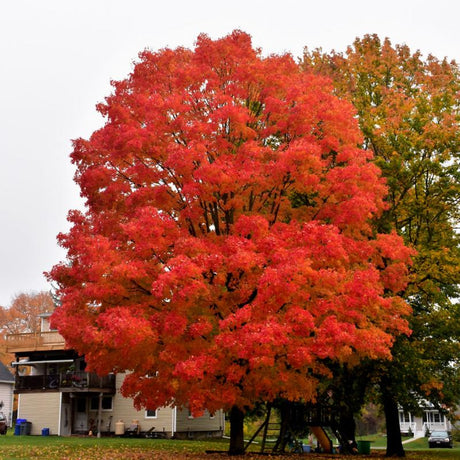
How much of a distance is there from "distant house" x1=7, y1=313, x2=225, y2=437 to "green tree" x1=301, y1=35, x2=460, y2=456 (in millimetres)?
18795

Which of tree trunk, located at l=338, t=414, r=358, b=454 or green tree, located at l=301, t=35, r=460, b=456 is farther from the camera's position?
tree trunk, located at l=338, t=414, r=358, b=454

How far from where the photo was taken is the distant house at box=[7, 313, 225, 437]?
39125mm

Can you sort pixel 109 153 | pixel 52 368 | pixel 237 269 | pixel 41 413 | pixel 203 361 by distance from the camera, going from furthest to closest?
pixel 52 368, pixel 41 413, pixel 109 153, pixel 237 269, pixel 203 361

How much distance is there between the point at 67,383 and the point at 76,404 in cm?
295

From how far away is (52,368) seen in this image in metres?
43.0

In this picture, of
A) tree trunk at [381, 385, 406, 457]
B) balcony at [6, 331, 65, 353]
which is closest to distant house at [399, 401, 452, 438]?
tree trunk at [381, 385, 406, 457]

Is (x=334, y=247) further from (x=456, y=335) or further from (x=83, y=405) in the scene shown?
(x=83, y=405)

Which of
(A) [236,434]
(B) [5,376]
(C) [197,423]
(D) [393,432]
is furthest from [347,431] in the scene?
(B) [5,376]

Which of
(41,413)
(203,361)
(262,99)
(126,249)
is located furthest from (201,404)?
(41,413)

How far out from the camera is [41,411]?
133ft

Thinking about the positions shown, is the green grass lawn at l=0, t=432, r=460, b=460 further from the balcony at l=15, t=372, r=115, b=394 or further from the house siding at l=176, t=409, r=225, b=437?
the house siding at l=176, t=409, r=225, b=437

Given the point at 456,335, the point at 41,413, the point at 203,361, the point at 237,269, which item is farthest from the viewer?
the point at 41,413

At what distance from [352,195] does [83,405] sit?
31873mm

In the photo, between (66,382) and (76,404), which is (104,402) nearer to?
(76,404)
